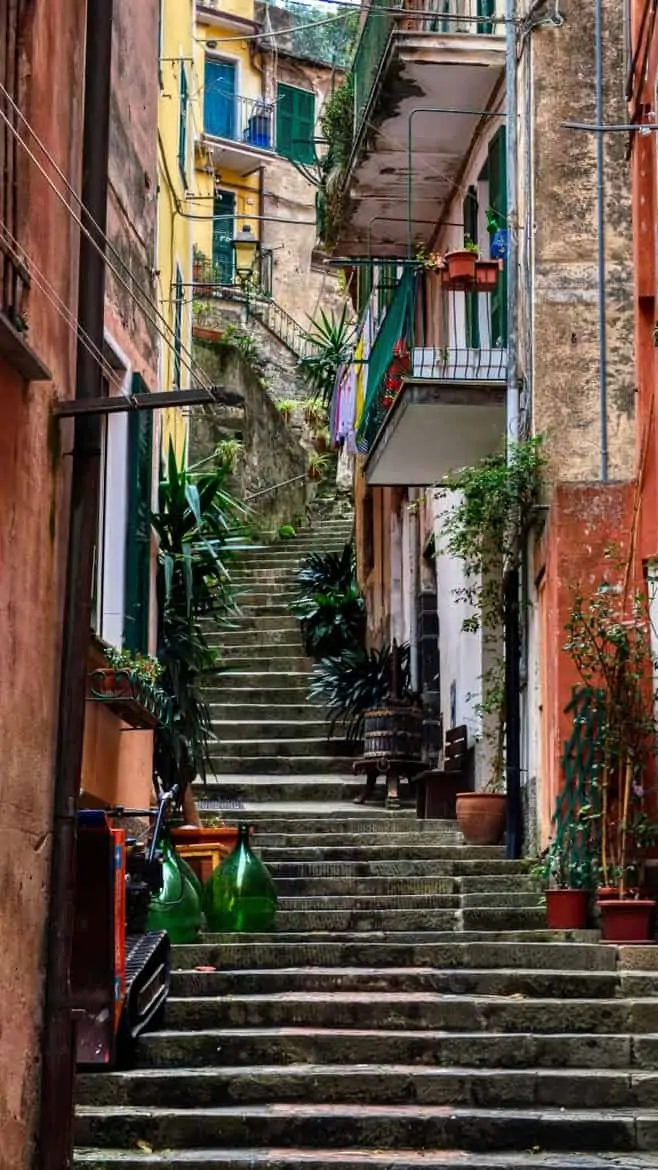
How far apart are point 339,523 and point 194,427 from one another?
10.6 feet

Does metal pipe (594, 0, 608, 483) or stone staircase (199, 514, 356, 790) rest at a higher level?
metal pipe (594, 0, 608, 483)

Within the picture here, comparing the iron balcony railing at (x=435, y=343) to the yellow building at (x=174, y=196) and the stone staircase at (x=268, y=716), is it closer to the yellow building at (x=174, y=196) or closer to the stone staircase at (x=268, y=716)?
the yellow building at (x=174, y=196)

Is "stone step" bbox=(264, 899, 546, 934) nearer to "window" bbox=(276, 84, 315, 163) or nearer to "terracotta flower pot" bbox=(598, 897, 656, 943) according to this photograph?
"terracotta flower pot" bbox=(598, 897, 656, 943)

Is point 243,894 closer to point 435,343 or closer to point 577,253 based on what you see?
point 577,253

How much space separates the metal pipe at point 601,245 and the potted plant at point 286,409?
1774cm

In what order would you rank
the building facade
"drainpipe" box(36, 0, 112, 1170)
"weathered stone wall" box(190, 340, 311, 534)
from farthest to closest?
"weathered stone wall" box(190, 340, 311, 534) < the building facade < "drainpipe" box(36, 0, 112, 1170)

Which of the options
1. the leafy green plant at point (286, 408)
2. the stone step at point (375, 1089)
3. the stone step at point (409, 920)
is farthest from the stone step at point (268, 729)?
the leafy green plant at point (286, 408)

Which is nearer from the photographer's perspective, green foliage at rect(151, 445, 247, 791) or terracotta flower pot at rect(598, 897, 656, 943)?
terracotta flower pot at rect(598, 897, 656, 943)

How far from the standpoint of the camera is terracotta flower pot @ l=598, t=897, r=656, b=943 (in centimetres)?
1041

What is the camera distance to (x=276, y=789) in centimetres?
1591

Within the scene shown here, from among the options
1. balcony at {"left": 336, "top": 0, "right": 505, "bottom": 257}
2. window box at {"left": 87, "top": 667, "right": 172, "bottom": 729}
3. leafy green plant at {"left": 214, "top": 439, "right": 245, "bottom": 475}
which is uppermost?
balcony at {"left": 336, "top": 0, "right": 505, "bottom": 257}

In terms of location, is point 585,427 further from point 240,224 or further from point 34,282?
point 240,224

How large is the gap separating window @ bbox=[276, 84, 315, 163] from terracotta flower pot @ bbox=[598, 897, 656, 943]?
2879 centimetres

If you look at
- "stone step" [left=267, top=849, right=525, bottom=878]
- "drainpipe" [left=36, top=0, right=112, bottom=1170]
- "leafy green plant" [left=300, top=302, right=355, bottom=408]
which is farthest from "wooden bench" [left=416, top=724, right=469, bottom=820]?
"leafy green plant" [left=300, top=302, right=355, bottom=408]
